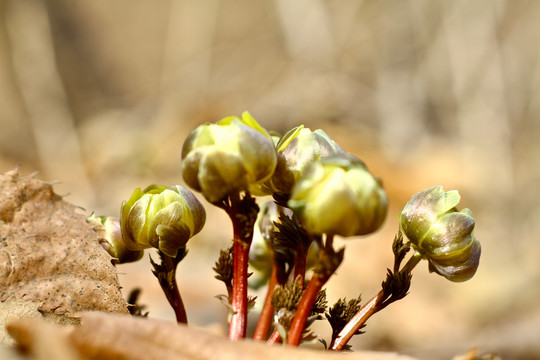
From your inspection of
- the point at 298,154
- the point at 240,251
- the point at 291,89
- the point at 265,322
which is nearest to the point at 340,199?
the point at 298,154

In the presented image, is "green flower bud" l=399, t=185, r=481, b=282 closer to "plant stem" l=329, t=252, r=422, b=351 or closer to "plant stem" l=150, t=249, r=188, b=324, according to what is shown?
"plant stem" l=329, t=252, r=422, b=351

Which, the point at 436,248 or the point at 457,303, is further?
the point at 457,303

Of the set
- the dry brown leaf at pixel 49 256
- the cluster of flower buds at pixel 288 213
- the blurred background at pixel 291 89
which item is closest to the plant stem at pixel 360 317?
the cluster of flower buds at pixel 288 213

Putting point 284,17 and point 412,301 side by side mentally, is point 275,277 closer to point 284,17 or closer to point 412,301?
point 412,301

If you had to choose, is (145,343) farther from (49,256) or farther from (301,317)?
(49,256)

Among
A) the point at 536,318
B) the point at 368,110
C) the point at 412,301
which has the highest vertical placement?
the point at 368,110

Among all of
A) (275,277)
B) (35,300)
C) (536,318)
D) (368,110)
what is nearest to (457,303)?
(536,318)
